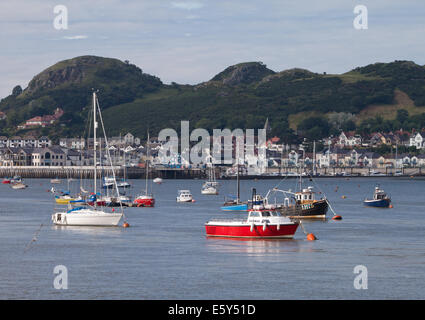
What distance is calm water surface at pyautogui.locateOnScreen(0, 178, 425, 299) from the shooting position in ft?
133

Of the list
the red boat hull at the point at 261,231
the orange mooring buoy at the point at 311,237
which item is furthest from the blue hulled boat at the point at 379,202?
the red boat hull at the point at 261,231

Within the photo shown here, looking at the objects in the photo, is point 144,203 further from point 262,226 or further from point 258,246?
point 258,246

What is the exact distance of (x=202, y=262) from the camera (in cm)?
4944

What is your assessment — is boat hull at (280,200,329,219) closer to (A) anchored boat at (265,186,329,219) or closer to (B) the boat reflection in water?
(A) anchored boat at (265,186,329,219)

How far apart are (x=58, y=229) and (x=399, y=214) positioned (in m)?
42.3

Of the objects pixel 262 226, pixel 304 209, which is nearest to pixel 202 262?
pixel 262 226

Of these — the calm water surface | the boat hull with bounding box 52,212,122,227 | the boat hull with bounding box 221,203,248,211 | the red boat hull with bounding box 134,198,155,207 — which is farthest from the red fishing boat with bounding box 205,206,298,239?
the red boat hull with bounding box 134,198,155,207

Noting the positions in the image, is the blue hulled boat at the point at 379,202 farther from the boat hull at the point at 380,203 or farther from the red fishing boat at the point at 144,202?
the red fishing boat at the point at 144,202

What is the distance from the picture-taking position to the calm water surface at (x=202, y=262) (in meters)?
40.6

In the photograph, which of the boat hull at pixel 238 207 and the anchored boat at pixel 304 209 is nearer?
the anchored boat at pixel 304 209
